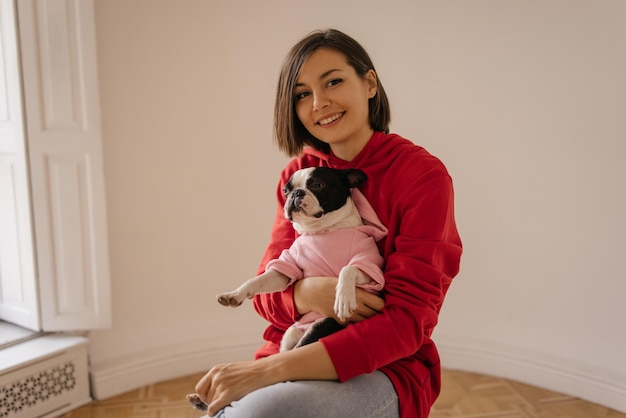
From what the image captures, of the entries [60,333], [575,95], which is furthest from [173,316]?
[575,95]

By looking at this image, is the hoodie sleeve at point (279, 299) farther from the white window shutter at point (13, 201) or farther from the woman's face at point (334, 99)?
the white window shutter at point (13, 201)

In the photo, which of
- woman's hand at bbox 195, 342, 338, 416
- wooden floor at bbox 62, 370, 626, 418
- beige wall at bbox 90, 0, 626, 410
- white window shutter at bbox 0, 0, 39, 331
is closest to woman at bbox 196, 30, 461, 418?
woman's hand at bbox 195, 342, 338, 416

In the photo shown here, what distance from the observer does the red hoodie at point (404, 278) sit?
1317 millimetres

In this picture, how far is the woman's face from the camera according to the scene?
1561mm

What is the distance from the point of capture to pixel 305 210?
4.82 feet

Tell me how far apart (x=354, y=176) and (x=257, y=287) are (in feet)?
1.33

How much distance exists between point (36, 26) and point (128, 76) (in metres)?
0.48

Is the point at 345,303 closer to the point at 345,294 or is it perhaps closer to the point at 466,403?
the point at 345,294

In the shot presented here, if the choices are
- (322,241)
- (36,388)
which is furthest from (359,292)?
(36,388)

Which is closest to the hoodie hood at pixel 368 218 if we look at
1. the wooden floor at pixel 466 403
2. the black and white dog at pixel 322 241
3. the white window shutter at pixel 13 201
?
the black and white dog at pixel 322 241

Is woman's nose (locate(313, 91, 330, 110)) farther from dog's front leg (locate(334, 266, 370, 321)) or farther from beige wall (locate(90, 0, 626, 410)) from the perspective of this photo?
beige wall (locate(90, 0, 626, 410))

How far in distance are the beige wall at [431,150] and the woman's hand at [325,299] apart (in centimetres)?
165

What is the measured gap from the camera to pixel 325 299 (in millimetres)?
1423

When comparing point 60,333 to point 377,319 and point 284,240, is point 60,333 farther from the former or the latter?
point 377,319
